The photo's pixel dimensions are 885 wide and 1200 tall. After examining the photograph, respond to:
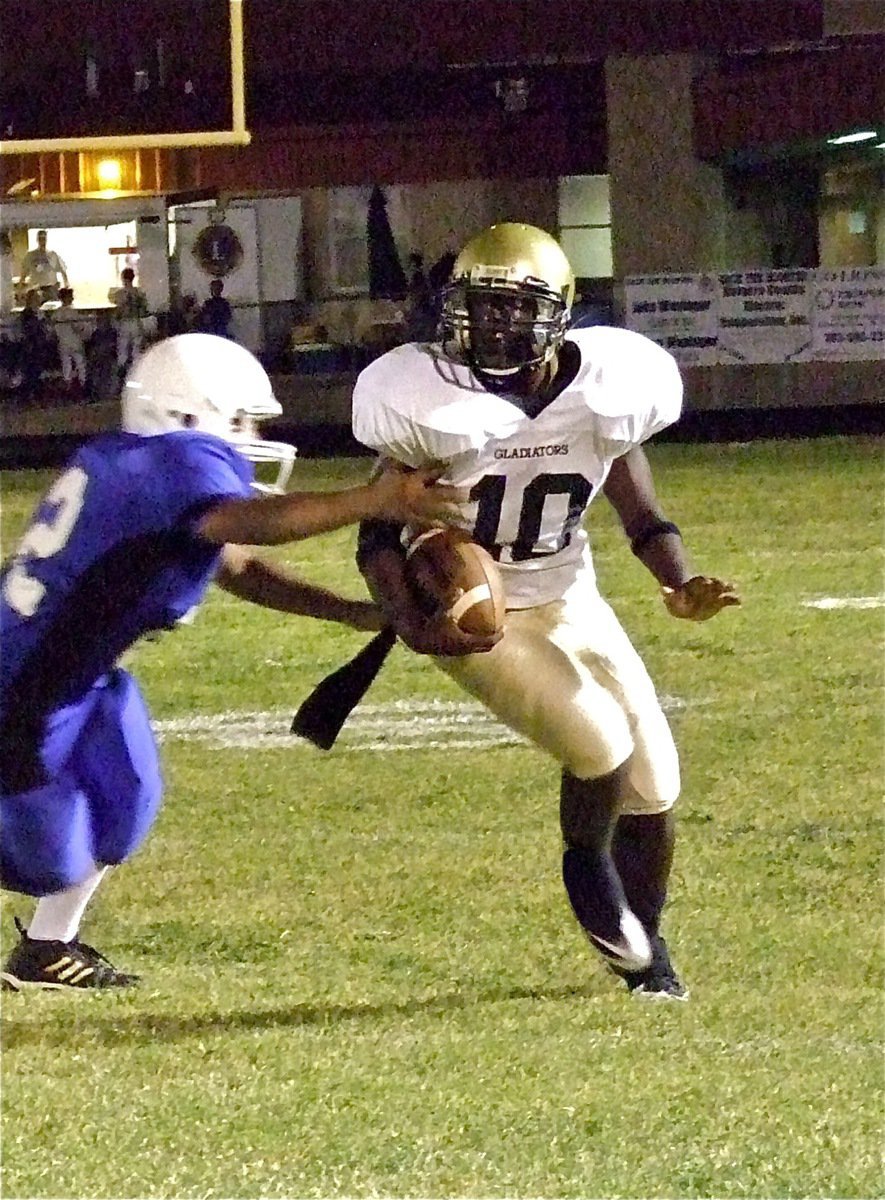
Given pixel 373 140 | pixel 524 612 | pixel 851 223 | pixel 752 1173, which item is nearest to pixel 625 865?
pixel 524 612

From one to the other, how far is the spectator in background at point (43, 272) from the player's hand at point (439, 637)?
1823cm

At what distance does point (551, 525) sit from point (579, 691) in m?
0.32

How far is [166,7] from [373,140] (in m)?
5.73

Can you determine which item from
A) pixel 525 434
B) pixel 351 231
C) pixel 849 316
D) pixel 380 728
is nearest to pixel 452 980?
pixel 525 434

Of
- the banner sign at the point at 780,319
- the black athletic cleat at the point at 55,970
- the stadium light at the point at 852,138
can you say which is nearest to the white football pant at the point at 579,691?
the black athletic cleat at the point at 55,970

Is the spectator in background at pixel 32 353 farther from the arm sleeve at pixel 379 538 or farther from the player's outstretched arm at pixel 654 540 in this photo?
the arm sleeve at pixel 379 538

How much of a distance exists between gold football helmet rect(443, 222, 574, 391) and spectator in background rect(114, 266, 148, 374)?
15.0 meters

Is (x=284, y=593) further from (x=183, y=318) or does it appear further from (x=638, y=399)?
(x=183, y=318)

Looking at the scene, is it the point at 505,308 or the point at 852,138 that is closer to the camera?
the point at 505,308

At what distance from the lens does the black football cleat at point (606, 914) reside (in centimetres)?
360

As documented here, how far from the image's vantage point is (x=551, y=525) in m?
3.63

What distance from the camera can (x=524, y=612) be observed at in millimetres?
3639

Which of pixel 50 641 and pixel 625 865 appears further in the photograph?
pixel 625 865

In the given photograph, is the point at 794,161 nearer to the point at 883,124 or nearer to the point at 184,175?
the point at 883,124
